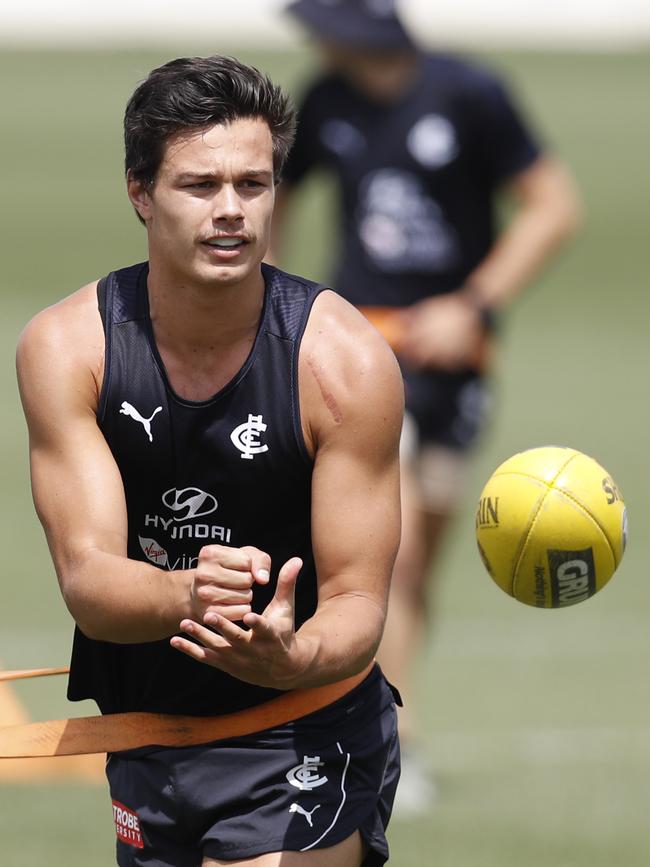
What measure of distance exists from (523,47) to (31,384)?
50.5 metres

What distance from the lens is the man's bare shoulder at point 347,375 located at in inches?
172

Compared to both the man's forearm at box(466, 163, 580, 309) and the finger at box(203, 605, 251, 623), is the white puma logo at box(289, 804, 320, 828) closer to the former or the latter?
the finger at box(203, 605, 251, 623)

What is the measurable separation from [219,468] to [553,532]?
0.98m

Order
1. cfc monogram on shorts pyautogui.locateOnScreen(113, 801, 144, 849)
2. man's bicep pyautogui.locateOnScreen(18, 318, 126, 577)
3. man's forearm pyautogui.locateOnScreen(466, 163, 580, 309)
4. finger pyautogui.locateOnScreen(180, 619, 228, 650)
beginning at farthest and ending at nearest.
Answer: man's forearm pyautogui.locateOnScreen(466, 163, 580, 309) < cfc monogram on shorts pyautogui.locateOnScreen(113, 801, 144, 849) < man's bicep pyautogui.locateOnScreen(18, 318, 126, 577) < finger pyautogui.locateOnScreen(180, 619, 228, 650)

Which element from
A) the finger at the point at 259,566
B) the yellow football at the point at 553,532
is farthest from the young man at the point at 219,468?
the yellow football at the point at 553,532

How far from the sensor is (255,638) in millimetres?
3924

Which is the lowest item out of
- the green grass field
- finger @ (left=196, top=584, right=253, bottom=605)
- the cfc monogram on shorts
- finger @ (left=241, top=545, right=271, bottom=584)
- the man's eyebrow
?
the green grass field

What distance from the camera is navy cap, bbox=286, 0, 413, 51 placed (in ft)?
27.2

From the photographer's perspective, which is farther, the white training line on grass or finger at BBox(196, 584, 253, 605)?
the white training line on grass

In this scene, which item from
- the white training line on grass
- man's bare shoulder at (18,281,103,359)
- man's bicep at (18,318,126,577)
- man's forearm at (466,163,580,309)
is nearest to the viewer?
man's bicep at (18,318,126,577)

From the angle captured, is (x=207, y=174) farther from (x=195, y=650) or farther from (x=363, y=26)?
(x=363, y=26)

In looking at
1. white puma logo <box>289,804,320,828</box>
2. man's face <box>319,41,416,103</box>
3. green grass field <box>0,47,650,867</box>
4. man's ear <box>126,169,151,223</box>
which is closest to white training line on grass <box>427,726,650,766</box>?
green grass field <box>0,47,650,867</box>

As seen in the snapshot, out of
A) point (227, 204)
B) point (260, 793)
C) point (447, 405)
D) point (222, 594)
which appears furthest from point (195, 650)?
point (447, 405)

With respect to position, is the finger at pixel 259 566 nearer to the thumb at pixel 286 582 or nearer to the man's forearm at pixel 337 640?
the thumb at pixel 286 582
